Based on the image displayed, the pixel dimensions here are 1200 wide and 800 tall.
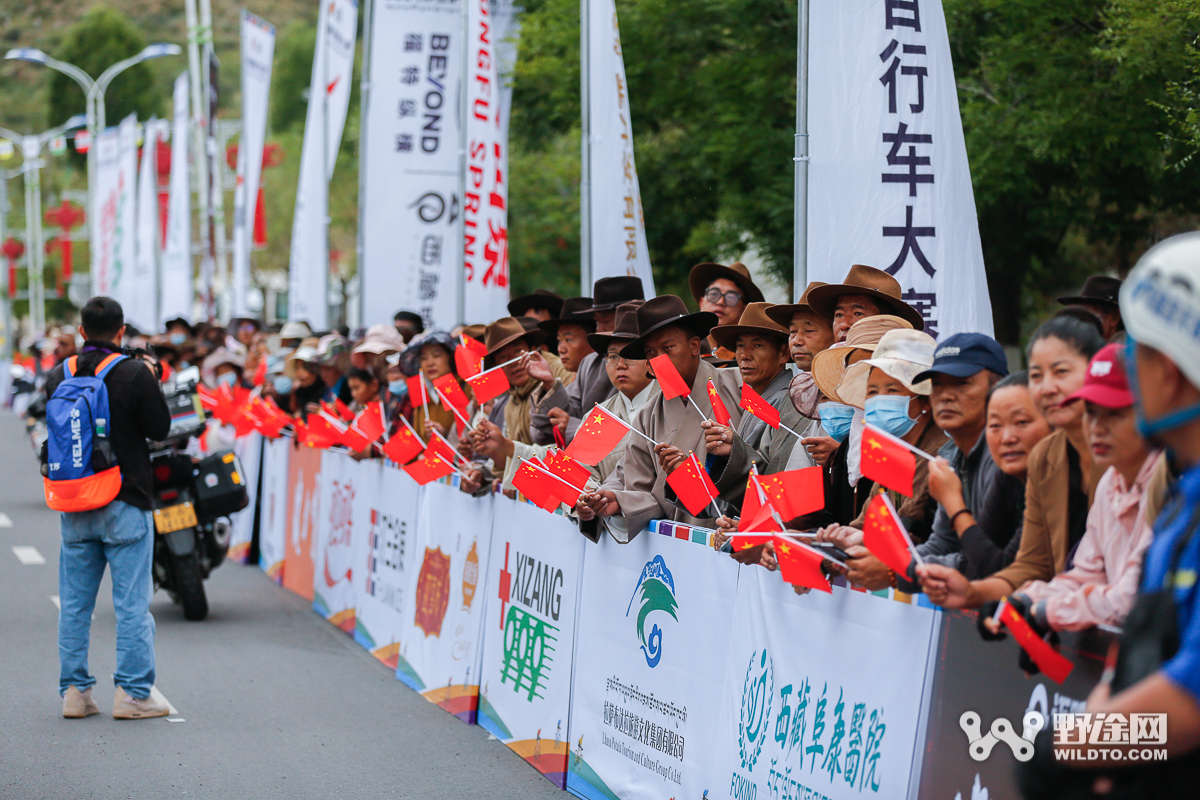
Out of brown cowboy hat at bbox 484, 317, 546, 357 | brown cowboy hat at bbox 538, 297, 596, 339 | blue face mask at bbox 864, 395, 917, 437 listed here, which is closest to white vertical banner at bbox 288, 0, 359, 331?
brown cowboy hat at bbox 538, 297, 596, 339

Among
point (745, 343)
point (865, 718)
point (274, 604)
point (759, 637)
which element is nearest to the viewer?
point (865, 718)

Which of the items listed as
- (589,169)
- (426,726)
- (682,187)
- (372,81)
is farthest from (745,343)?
Result: (682,187)

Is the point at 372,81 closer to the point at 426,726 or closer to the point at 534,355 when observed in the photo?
the point at 534,355

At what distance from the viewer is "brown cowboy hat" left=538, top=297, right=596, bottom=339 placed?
8.48 metres

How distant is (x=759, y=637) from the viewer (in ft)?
15.9

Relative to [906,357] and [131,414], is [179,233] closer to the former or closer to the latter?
[131,414]

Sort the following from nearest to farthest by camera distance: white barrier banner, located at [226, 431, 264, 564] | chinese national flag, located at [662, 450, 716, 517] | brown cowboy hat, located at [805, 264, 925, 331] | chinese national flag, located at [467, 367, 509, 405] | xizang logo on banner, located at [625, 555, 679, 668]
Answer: chinese national flag, located at [662, 450, 716, 517] < xizang logo on banner, located at [625, 555, 679, 668] < brown cowboy hat, located at [805, 264, 925, 331] < chinese national flag, located at [467, 367, 509, 405] < white barrier banner, located at [226, 431, 264, 564]

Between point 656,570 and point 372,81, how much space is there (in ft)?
34.4

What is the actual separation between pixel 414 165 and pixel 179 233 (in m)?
14.3

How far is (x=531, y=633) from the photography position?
22.3ft

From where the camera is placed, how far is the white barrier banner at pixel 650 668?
17.0 ft

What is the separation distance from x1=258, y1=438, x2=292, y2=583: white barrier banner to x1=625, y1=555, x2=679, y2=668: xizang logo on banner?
23.2 ft

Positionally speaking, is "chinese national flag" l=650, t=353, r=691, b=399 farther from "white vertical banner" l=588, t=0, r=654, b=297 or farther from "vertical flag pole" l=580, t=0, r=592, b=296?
"vertical flag pole" l=580, t=0, r=592, b=296

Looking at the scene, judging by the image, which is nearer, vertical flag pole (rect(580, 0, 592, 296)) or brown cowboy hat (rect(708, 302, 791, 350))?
brown cowboy hat (rect(708, 302, 791, 350))
